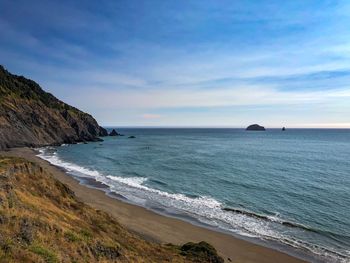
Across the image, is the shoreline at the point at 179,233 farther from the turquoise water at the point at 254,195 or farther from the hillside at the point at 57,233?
the hillside at the point at 57,233

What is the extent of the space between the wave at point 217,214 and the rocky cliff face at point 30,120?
184 feet

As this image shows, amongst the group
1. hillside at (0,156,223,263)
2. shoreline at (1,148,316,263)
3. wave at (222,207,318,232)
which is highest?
hillside at (0,156,223,263)

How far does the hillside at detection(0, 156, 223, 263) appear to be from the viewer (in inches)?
464

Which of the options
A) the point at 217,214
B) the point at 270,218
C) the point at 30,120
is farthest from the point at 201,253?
the point at 30,120

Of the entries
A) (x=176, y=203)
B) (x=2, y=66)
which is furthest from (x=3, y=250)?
(x=2, y=66)

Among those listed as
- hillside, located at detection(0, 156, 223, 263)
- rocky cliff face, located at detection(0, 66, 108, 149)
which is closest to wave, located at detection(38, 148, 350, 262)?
hillside, located at detection(0, 156, 223, 263)

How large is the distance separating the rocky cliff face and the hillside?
6832 cm

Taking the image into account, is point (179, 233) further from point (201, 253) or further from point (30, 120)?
point (30, 120)

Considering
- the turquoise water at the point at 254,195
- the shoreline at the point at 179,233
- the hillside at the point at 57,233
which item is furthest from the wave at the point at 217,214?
the hillside at the point at 57,233

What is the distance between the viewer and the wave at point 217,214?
2556 centimetres

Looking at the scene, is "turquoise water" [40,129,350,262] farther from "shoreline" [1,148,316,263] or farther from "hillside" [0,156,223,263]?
"hillside" [0,156,223,263]

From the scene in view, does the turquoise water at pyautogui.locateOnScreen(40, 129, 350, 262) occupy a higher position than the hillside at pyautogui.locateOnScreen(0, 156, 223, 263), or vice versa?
the hillside at pyautogui.locateOnScreen(0, 156, 223, 263)

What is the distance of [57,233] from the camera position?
1387 centimetres

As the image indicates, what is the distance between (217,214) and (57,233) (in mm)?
21701
